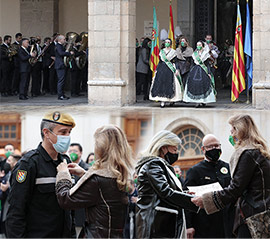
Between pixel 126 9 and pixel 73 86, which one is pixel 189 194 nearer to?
pixel 126 9

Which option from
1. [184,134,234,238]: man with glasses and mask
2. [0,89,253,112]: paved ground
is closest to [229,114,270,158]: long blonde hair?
[184,134,234,238]: man with glasses and mask

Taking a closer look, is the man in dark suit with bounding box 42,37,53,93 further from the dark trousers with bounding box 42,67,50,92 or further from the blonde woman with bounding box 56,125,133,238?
the blonde woman with bounding box 56,125,133,238

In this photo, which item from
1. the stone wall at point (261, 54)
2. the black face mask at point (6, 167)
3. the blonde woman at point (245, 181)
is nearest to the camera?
the blonde woman at point (245, 181)

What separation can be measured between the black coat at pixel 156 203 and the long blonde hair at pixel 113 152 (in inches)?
13.6

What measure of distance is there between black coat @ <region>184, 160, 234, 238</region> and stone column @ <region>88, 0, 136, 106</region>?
8.80m

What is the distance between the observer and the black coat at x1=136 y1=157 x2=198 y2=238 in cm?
524

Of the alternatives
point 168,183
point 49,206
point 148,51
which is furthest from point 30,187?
point 148,51

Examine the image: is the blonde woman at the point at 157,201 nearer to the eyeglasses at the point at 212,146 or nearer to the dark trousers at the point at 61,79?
the eyeglasses at the point at 212,146

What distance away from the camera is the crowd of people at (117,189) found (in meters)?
4.86

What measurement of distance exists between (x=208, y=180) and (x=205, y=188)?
1.41 ft

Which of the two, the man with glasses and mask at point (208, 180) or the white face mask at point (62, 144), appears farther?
the man with glasses and mask at point (208, 180)

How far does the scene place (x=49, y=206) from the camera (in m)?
4.92

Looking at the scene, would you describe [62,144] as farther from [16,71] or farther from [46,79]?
[46,79]

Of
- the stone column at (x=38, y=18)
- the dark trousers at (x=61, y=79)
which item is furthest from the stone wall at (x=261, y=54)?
the stone column at (x=38, y=18)
